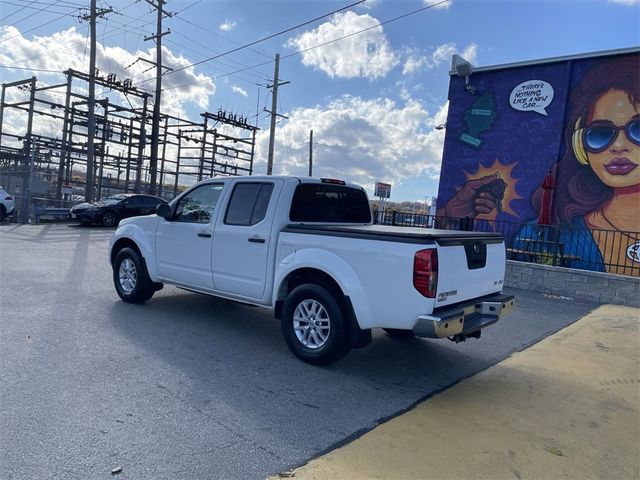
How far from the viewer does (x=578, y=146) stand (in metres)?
12.6

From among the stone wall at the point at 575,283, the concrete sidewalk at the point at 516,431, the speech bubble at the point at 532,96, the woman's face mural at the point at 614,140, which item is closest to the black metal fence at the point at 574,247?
the stone wall at the point at 575,283

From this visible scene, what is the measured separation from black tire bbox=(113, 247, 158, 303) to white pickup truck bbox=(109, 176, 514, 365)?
24mm

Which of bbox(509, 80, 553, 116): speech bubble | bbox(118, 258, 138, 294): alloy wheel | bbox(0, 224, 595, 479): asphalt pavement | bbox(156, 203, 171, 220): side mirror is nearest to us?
bbox(0, 224, 595, 479): asphalt pavement

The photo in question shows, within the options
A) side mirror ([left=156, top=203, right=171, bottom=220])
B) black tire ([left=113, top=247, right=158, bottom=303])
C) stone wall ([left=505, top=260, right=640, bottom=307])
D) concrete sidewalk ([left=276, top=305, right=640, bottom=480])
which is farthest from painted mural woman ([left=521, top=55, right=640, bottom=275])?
black tire ([left=113, top=247, right=158, bottom=303])

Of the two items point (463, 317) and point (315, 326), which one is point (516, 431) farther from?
point (315, 326)

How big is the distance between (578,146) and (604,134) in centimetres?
65

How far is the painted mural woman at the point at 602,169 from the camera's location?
38.7 feet

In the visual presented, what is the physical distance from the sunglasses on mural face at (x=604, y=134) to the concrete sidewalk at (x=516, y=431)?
27.8ft

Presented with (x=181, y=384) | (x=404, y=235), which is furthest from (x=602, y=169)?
(x=181, y=384)

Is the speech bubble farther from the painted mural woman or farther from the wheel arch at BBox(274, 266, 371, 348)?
the wheel arch at BBox(274, 266, 371, 348)

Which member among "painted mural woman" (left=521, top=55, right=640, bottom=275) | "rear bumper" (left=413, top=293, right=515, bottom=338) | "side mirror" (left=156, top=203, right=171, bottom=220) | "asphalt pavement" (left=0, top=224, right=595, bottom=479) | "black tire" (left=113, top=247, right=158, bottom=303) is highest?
"painted mural woman" (left=521, top=55, right=640, bottom=275)

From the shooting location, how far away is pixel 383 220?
1438 cm

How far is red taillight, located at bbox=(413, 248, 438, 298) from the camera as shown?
13.1 feet

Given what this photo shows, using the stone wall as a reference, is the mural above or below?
above
